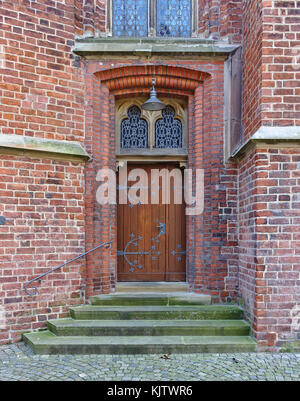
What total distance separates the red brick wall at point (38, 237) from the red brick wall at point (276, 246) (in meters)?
2.72

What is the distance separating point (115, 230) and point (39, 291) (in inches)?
62.9

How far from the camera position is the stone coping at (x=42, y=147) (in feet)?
16.7

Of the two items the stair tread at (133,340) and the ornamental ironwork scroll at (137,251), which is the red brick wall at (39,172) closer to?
the stair tread at (133,340)

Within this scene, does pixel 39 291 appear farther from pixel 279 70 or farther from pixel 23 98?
pixel 279 70

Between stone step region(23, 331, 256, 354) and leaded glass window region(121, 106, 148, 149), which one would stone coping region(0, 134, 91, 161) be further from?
stone step region(23, 331, 256, 354)

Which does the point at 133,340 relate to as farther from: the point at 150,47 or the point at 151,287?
the point at 150,47

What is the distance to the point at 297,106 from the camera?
4703mm

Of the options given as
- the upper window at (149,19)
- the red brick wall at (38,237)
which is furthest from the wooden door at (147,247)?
the upper window at (149,19)

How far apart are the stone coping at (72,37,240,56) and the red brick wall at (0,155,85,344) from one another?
195 centimetres

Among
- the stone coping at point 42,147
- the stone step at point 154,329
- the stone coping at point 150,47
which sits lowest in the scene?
the stone step at point 154,329

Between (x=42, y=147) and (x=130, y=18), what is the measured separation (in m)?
2.94

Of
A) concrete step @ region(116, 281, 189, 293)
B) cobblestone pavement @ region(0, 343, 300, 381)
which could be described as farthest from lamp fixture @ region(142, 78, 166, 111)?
cobblestone pavement @ region(0, 343, 300, 381)

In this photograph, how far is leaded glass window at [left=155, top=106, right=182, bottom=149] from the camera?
639 cm

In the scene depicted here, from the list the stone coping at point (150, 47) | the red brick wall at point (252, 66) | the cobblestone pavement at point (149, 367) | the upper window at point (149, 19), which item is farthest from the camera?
the upper window at point (149, 19)
